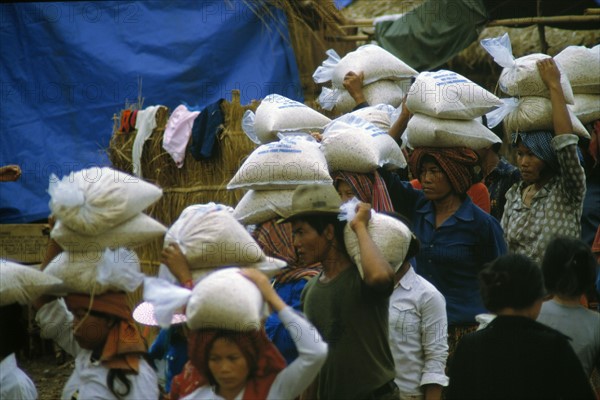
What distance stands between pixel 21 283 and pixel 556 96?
9.57ft

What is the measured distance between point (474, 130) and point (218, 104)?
9.85ft

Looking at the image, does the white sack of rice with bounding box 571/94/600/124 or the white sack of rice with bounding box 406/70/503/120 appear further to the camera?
the white sack of rice with bounding box 571/94/600/124

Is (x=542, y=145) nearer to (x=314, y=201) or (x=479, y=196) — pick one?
(x=479, y=196)

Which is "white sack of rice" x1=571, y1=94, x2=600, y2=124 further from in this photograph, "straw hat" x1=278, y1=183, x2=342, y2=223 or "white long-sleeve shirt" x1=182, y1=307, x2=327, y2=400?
"white long-sleeve shirt" x1=182, y1=307, x2=327, y2=400

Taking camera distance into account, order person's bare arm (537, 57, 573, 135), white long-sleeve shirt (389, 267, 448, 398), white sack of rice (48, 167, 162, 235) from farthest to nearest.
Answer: person's bare arm (537, 57, 573, 135) → white long-sleeve shirt (389, 267, 448, 398) → white sack of rice (48, 167, 162, 235)

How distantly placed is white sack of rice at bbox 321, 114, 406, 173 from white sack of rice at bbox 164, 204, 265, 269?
112 centimetres

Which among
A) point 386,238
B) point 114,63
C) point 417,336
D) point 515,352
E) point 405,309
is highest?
point 386,238

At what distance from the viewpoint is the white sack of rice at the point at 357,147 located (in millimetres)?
5094

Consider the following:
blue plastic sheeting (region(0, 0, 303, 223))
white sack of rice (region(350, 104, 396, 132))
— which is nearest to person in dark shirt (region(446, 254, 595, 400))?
white sack of rice (region(350, 104, 396, 132))

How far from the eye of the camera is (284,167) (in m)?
5.07

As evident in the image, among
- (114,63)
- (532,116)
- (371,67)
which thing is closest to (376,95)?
(371,67)

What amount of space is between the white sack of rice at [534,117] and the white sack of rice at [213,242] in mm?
1917

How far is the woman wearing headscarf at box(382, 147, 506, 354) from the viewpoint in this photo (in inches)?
196

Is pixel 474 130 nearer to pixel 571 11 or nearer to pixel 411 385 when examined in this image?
pixel 411 385
